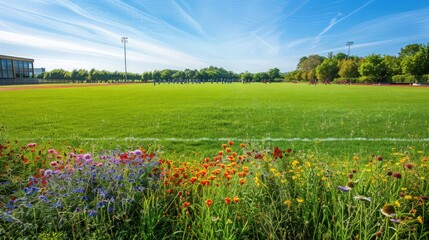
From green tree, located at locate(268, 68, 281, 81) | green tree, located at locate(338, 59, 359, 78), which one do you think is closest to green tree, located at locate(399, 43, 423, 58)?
green tree, located at locate(338, 59, 359, 78)

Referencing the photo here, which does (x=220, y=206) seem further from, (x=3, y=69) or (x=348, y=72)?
(x=3, y=69)

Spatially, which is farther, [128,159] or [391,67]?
[391,67]

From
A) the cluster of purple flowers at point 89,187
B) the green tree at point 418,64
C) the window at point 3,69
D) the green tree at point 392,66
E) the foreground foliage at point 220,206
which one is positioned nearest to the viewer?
the foreground foliage at point 220,206

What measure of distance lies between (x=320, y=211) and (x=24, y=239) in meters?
2.77

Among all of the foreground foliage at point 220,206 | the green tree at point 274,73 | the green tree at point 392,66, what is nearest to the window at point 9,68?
the foreground foliage at point 220,206

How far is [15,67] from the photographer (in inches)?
3932

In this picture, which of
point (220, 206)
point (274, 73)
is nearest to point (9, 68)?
point (220, 206)

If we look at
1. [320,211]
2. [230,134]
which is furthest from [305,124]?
[320,211]

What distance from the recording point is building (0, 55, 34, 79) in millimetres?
93588

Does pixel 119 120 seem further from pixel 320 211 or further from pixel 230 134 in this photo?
pixel 320 211

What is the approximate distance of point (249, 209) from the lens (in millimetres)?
2955

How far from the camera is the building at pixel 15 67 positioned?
9359cm

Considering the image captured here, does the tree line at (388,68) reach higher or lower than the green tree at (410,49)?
lower

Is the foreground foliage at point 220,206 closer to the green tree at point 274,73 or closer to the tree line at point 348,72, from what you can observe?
the tree line at point 348,72
